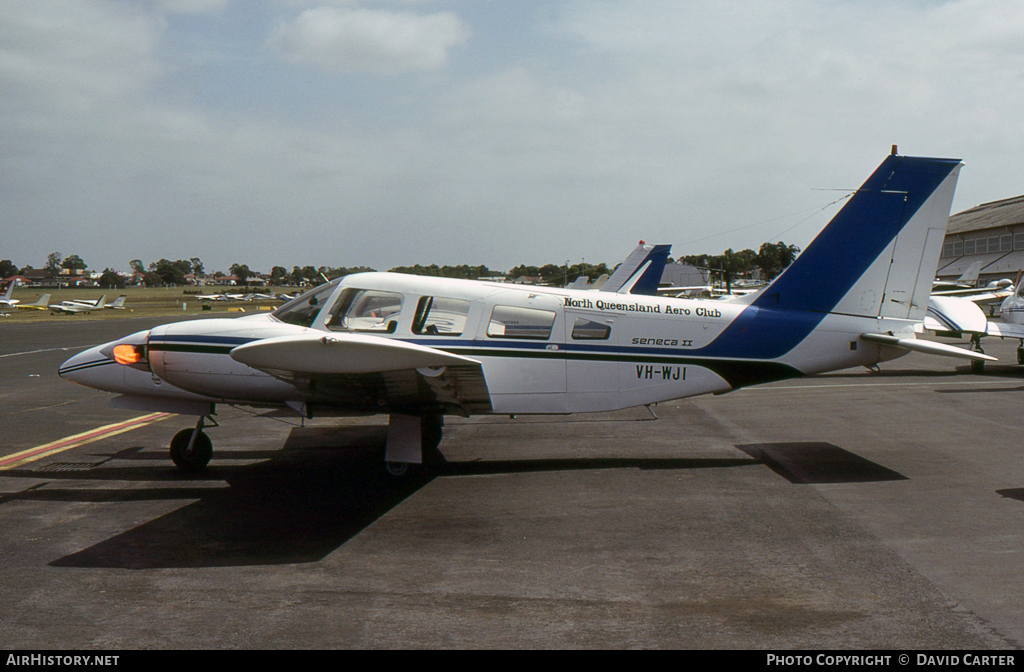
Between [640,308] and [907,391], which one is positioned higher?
[640,308]

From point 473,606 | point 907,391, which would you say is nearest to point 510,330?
point 473,606

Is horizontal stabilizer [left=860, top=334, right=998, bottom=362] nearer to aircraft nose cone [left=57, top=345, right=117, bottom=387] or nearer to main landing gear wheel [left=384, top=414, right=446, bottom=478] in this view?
main landing gear wheel [left=384, top=414, right=446, bottom=478]

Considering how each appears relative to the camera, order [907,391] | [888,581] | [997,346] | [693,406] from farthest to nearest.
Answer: [997,346], [907,391], [693,406], [888,581]

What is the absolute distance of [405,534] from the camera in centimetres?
642

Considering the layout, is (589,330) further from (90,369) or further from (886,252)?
(90,369)

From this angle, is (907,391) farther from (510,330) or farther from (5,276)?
(5,276)

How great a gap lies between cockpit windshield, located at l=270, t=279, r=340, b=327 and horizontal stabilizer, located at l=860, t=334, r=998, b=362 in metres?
6.50

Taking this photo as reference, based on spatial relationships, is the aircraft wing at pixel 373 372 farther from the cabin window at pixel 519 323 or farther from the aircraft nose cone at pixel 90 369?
the aircraft nose cone at pixel 90 369

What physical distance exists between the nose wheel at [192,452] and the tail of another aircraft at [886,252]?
7005mm

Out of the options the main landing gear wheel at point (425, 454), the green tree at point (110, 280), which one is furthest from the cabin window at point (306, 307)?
the green tree at point (110, 280)

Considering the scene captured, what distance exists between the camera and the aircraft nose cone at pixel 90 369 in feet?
28.4

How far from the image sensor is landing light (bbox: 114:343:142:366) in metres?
8.44

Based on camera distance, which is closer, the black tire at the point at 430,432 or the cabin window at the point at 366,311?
the cabin window at the point at 366,311

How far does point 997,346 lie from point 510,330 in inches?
955
